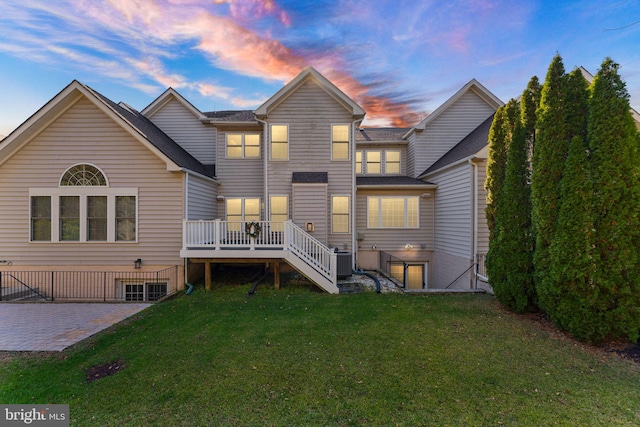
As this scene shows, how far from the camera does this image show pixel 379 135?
15648 mm

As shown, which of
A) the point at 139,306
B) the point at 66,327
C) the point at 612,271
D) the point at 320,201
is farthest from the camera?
the point at 320,201

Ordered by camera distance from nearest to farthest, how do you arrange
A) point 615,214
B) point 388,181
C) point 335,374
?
point 335,374, point 615,214, point 388,181

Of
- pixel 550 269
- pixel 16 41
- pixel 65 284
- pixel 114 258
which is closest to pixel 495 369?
pixel 550 269

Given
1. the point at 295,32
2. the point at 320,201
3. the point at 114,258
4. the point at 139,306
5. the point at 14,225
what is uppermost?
the point at 295,32

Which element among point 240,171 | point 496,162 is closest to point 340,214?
point 240,171

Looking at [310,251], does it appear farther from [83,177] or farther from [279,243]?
[83,177]

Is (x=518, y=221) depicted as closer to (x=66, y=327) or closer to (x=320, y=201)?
(x=320, y=201)

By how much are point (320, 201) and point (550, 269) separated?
781cm

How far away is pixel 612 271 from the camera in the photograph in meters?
4.80

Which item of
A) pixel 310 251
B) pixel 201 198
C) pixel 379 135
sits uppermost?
pixel 379 135

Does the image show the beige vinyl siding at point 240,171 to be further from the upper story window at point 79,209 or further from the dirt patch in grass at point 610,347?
the dirt patch in grass at point 610,347

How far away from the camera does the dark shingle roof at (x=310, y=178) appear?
36.8ft

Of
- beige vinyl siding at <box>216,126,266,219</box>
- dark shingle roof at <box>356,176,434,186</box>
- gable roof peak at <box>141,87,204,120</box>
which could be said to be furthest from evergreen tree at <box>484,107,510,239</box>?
gable roof peak at <box>141,87,204,120</box>

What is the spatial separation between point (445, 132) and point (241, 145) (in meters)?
10.6
